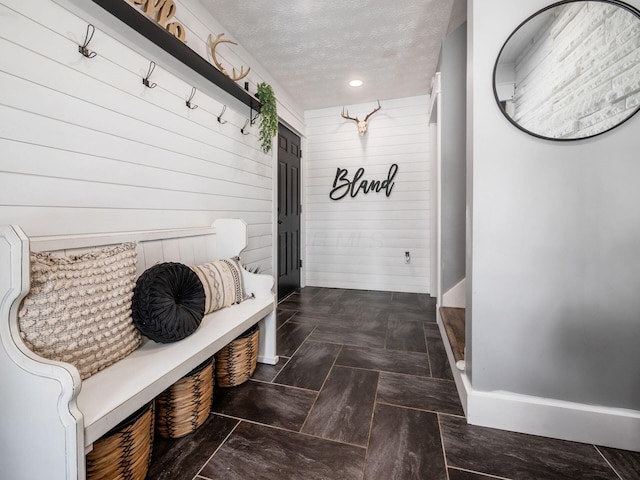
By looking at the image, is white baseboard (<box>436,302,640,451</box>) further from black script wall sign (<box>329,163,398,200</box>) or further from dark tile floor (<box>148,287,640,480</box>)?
black script wall sign (<box>329,163,398,200</box>)

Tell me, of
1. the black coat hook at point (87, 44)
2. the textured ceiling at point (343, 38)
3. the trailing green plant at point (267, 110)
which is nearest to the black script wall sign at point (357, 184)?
the textured ceiling at point (343, 38)

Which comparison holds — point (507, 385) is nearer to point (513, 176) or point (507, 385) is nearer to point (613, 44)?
point (513, 176)

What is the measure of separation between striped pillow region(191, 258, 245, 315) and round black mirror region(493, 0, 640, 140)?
68.1 inches

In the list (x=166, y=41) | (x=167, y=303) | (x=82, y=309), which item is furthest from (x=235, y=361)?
(x=166, y=41)

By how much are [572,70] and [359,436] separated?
1.90m

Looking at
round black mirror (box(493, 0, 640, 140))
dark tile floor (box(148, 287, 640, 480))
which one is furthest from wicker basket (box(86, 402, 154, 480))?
round black mirror (box(493, 0, 640, 140))

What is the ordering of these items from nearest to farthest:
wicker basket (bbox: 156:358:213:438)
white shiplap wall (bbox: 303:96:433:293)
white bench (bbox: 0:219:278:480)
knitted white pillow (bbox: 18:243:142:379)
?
white bench (bbox: 0:219:278:480)
knitted white pillow (bbox: 18:243:142:379)
wicker basket (bbox: 156:358:213:438)
white shiplap wall (bbox: 303:96:433:293)

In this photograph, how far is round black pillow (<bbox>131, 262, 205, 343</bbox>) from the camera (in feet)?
3.86

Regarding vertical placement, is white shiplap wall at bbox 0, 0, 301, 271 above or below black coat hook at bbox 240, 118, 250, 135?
below

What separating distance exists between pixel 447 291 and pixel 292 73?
8.95ft

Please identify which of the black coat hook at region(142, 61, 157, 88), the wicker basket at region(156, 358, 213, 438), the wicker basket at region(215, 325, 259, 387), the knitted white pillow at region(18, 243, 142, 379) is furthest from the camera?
the wicker basket at region(215, 325, 259, 387)

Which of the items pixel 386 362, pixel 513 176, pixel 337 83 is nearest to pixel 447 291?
pixel 386 362

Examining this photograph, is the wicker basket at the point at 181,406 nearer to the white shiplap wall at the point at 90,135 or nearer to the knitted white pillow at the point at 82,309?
the knitted white pillow at the point at 82,309

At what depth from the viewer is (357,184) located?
13.0 feet
